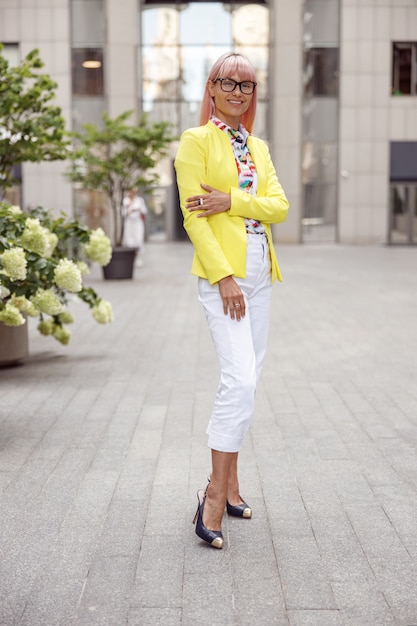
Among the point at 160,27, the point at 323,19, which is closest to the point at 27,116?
the point at 160,27

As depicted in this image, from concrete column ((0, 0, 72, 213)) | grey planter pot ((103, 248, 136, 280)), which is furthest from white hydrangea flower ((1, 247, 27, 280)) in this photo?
concrete column ((0, 0, 72, 213))

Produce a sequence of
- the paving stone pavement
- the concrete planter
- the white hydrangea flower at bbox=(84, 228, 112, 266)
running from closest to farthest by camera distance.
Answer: the paving stone pavement < the concrete planter < the white hydrangea flower at bbox=(84, 228, 112, 266)

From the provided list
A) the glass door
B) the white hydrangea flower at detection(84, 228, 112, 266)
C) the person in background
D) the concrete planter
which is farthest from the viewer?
the glass door

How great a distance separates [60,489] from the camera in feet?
15.3

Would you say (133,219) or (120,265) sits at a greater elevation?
(133,219)

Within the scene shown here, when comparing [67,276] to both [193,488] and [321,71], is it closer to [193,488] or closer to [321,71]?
[193,488]

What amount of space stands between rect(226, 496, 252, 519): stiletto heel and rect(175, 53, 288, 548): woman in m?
0.28

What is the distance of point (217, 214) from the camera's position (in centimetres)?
388

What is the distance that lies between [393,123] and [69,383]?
94.7ft

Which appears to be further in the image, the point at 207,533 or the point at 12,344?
the point at 12,344

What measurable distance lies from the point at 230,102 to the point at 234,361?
1.15 metres

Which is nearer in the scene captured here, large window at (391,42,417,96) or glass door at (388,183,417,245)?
glass door at (388,183,417,245)

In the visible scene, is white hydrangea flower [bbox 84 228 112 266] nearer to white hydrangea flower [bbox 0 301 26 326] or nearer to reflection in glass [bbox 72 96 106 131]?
white hydrangea flower [bbox 0 301 26 326]

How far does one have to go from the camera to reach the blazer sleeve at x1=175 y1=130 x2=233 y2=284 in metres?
3.79
